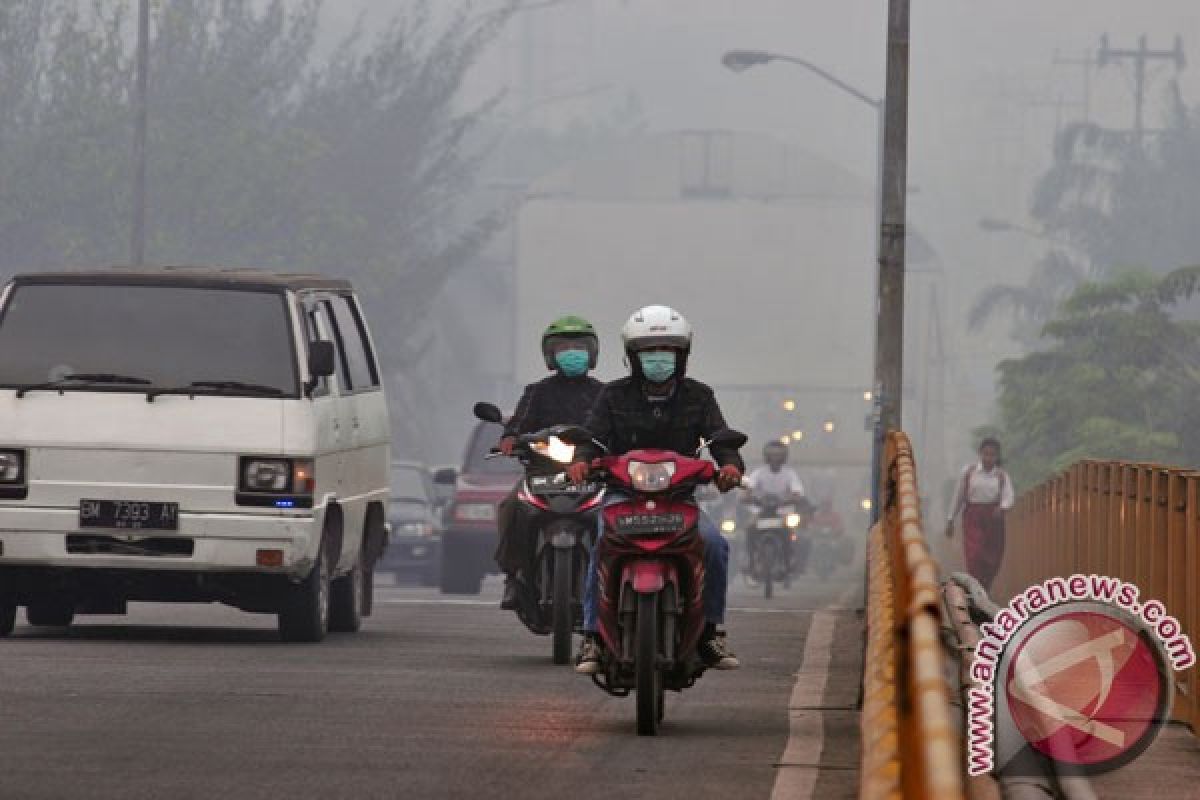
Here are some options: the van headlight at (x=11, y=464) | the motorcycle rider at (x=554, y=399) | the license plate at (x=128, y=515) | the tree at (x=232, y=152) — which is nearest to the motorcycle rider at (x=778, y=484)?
the motorcycle rider at (x=554, y=399)

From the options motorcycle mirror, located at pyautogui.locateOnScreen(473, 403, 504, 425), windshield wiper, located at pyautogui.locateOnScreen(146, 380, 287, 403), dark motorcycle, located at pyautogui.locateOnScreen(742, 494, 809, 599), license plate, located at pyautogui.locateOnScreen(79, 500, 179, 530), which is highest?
windshield wiper, located at pyautogui.locateOnScreen(146, 380, 287, 403)

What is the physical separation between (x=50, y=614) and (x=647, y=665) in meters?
7.62

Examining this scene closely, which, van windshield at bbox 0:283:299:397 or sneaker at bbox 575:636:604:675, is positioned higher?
van windshield at bbox 0:283:299:397

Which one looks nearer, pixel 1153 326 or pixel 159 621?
pixel 159 621

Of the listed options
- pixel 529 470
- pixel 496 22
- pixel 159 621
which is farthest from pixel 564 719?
pixel 496 22

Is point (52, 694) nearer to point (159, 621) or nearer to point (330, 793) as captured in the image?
point (330, 793)

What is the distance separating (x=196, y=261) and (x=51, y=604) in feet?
142

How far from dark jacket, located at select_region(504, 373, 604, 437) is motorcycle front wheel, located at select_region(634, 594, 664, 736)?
470 centimetres

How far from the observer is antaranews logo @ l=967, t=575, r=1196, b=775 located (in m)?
11.4

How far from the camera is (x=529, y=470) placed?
18.4 meters

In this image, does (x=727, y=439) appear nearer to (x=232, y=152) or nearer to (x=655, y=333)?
(x=655, y=333)

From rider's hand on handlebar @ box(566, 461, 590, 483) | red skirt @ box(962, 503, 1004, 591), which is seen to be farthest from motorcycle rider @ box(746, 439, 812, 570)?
rider's hand on handlebar @ box(566, 461, 590, 483)

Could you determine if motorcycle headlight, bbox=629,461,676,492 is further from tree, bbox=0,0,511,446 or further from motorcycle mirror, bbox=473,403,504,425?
tree, bbox=0,0,511,446

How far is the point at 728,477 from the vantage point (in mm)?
14312
